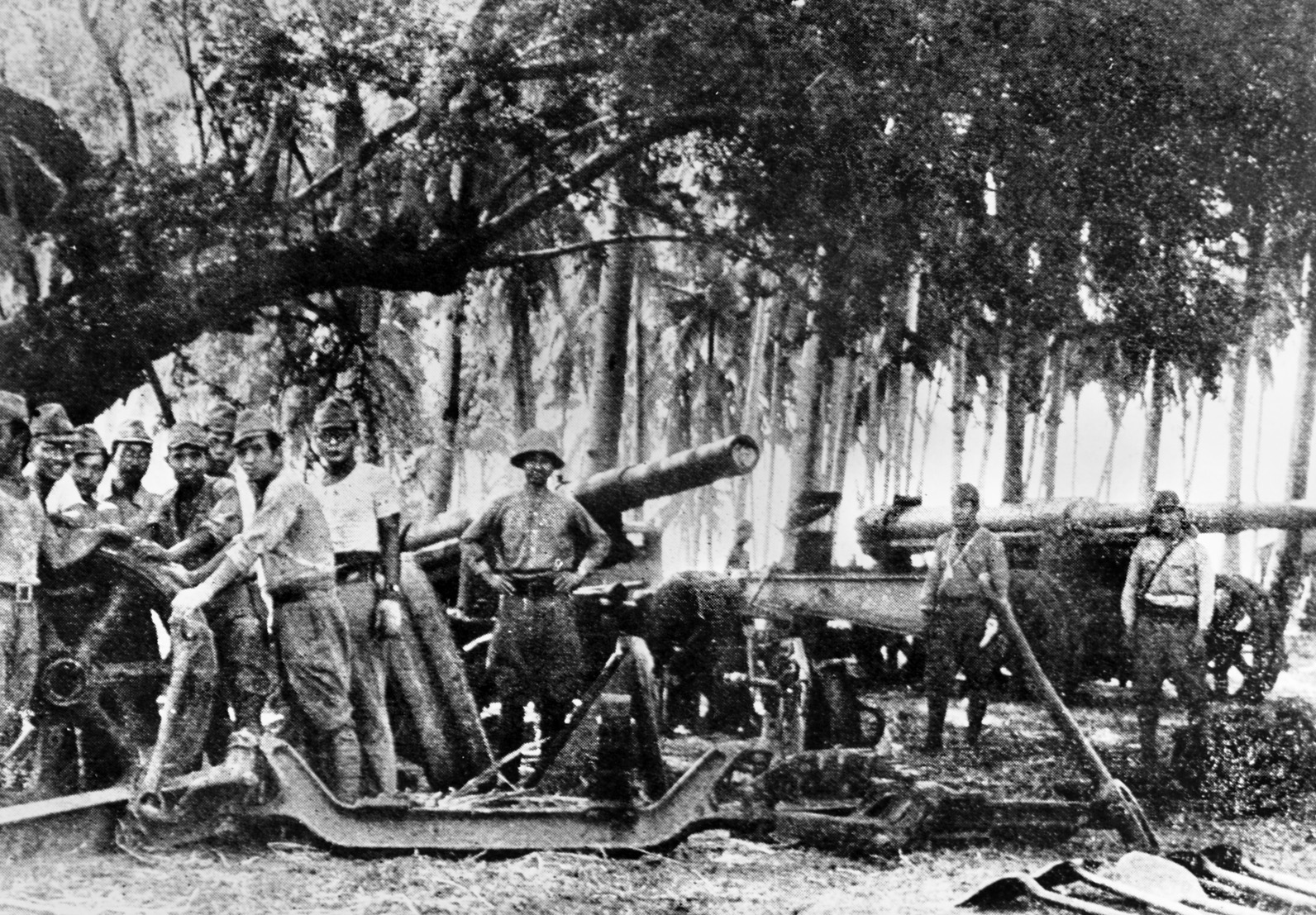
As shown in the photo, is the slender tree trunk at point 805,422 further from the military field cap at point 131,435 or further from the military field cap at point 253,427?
the military field cap at point 131,435

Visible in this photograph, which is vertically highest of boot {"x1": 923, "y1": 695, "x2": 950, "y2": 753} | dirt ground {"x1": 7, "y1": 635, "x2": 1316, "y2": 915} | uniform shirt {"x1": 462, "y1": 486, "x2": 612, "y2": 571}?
uniform shirt {"x1": 462, "y1": 486, "x2": 612, "y2": 571}

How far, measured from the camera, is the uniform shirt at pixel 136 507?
198 inches

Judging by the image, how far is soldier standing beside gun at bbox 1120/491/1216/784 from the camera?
5.75m

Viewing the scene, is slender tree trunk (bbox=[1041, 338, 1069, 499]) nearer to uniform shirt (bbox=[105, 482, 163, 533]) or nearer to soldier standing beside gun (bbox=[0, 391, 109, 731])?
uniform shirt (bbox=[105, 482, 163, 533])

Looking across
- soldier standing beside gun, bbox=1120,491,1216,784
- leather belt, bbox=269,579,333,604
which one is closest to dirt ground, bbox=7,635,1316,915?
soldier standing beside gun, bbox=1120,491,1216,784

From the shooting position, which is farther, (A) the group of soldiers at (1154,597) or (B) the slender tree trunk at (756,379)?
(B) the slender tree trunk at (756,379)

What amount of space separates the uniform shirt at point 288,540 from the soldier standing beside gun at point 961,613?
3.12 m

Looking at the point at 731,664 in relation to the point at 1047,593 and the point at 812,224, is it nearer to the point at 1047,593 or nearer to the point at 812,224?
the point at 1047,593

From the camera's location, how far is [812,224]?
582 cm

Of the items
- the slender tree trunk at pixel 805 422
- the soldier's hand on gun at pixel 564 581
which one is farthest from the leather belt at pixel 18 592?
the slender tree trunk at pixel 805 422

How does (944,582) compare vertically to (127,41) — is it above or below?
below

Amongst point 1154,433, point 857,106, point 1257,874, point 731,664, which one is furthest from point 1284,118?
point 731,664

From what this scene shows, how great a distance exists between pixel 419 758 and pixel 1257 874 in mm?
3196

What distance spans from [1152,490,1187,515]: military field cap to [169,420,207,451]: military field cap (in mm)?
4135
